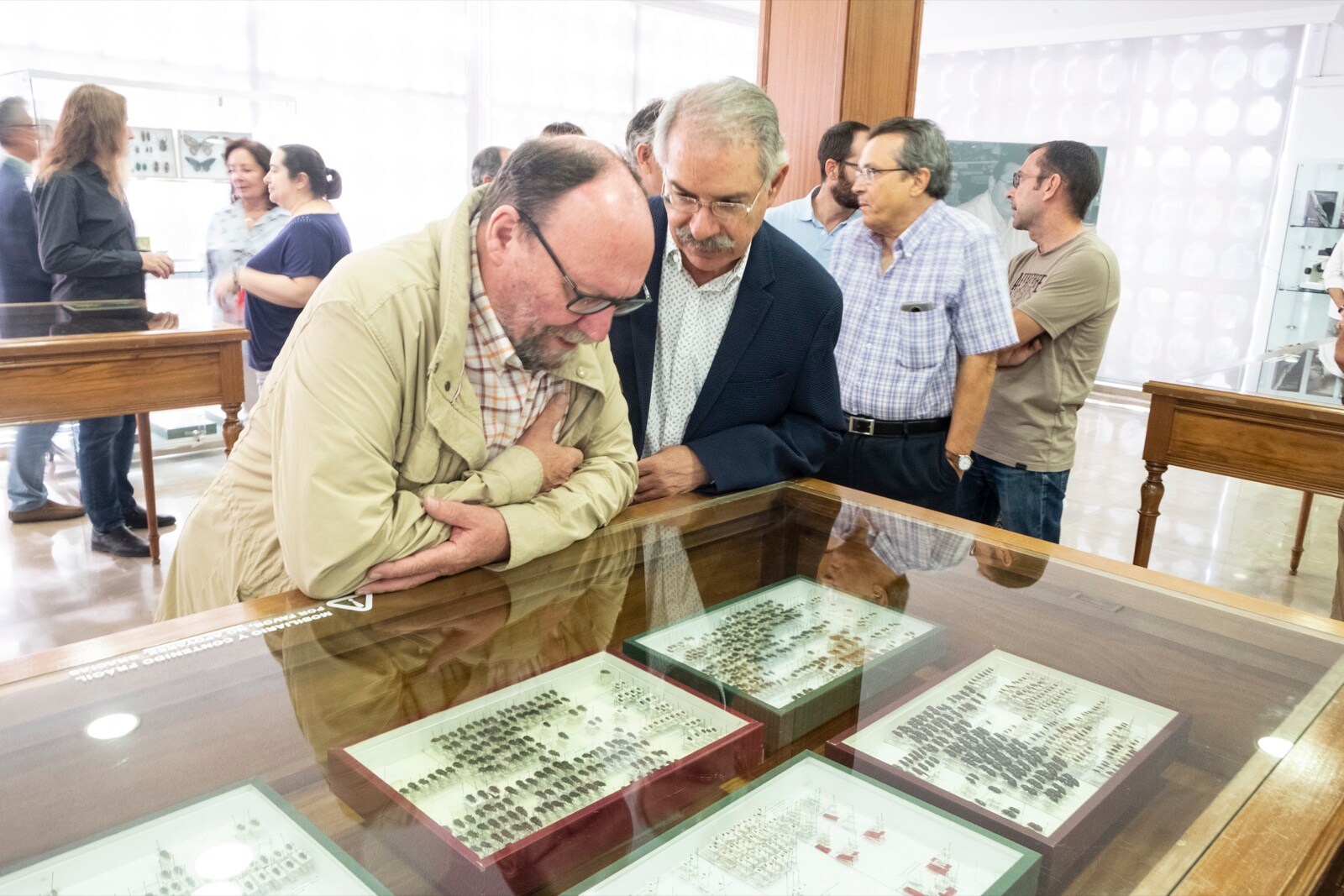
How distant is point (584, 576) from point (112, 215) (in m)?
3.61

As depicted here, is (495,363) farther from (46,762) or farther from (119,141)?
(119,141)

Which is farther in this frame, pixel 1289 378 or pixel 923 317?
pixel 1289 378

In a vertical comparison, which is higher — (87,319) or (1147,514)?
(87,319)

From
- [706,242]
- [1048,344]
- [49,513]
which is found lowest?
[49,513]

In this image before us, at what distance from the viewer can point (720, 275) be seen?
→ 81.5 inches

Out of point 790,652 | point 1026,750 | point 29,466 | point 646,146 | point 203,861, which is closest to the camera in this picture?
point 203,861

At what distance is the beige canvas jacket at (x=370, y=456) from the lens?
1.30 meters

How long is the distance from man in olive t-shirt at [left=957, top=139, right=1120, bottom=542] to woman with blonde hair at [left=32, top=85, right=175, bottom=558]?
139 inches

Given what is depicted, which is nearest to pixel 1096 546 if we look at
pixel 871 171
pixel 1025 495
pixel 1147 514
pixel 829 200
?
pixel 1147 514

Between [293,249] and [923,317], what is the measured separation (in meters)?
2.68

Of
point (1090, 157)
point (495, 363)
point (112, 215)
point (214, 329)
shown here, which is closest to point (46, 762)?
point (495, 363)

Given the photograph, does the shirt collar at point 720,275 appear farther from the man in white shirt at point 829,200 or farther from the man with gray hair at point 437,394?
the man in white shirt at point 829,200

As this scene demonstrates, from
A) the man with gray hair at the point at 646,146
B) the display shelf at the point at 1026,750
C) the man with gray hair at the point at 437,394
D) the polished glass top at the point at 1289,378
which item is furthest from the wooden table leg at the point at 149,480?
the polished glass top at the point at 1289,378

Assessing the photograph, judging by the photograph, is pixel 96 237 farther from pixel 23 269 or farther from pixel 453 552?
pixel 453 552
